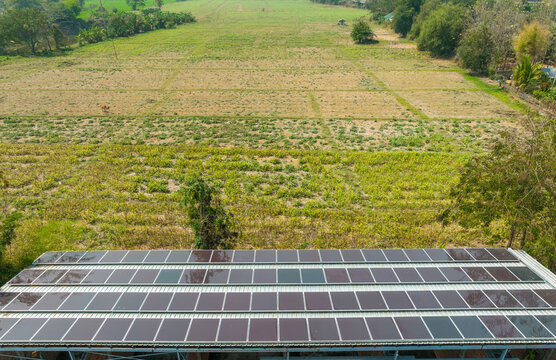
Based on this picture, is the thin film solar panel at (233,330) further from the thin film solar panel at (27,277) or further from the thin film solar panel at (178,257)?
the thin film solar panel at (27,277)

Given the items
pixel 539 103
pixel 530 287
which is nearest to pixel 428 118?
pixel 539 103

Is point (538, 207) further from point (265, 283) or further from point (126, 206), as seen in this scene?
point (126, 206)

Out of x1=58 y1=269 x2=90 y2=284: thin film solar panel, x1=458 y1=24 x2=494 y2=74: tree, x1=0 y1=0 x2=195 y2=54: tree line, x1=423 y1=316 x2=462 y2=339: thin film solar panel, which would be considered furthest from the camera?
x1=0 y1=0 x2=195 y2=54: tree line

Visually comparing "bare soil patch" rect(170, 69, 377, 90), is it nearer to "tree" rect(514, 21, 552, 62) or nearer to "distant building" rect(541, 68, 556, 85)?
"tree" rect(514, 21, 552, 62)

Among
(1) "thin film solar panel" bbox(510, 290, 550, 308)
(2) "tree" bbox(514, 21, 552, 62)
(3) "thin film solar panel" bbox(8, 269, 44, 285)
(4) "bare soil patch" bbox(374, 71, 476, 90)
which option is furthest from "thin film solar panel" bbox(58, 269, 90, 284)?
(2) "tree" bbox(514, 21, 552, 62)

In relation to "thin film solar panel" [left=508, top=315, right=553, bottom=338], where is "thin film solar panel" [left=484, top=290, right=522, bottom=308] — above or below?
above

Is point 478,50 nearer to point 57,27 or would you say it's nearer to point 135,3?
point 57,27

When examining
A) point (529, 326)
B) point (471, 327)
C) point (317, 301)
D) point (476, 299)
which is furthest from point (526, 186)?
point (317, 301)

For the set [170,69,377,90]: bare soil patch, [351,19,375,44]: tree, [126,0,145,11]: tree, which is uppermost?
[126,0,145,11]: tree
